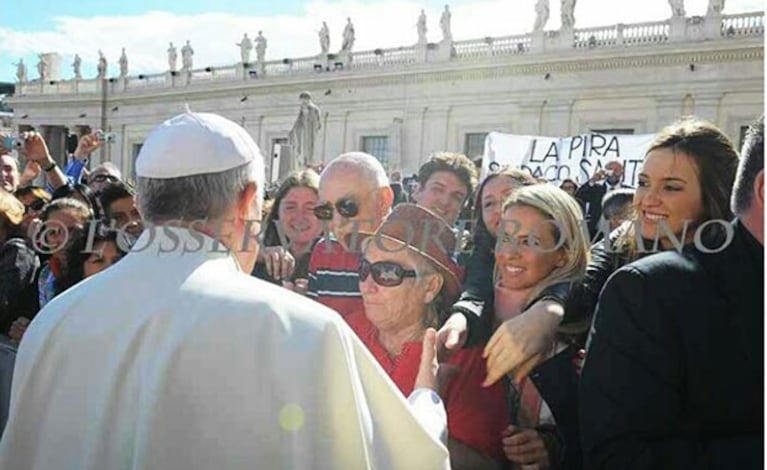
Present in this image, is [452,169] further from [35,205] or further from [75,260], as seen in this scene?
[35,205]

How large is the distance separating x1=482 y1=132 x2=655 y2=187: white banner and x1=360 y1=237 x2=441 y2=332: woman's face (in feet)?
32.1

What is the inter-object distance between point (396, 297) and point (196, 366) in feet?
3.71

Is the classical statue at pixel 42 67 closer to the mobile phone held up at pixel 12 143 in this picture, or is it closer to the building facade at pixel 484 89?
the building facade at pixel 484 89

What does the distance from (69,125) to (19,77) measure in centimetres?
815

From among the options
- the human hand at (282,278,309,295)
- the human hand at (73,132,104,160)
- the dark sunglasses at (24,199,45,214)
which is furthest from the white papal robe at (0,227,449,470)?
the human hand at (73,132,104,160)

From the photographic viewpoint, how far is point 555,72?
2781cm

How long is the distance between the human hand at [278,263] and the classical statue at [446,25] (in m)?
28.9

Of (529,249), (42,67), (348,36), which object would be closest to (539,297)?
(529,249)

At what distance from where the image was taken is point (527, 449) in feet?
8.01

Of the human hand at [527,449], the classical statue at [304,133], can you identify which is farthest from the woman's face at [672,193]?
the classical statue at [304,133]

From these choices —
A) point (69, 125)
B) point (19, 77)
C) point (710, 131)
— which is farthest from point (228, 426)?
point (19, 77)

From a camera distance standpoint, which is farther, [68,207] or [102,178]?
[102,178]

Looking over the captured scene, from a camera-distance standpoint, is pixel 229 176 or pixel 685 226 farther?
pixel 685 226

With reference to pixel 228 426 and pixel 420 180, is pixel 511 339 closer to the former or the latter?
pixel 228 426
